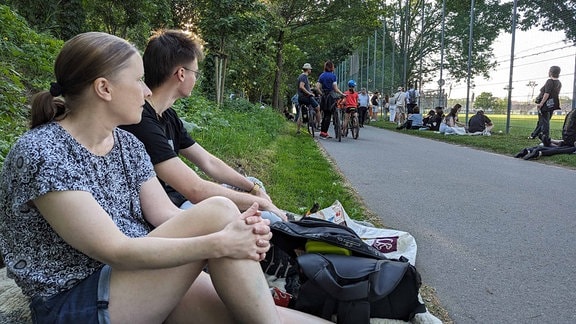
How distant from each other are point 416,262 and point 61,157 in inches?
97.0

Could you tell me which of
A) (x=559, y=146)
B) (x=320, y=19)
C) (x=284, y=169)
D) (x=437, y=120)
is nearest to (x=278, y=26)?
(x=320, y=19)

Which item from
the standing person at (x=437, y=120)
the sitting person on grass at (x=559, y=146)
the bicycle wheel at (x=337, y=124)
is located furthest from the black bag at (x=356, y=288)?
the standing person at (x=437, y=120)

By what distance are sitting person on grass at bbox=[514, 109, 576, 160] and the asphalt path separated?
0.53 m

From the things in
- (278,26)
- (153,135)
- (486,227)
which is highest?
(278,26)

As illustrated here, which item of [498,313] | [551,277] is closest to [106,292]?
[498,313]

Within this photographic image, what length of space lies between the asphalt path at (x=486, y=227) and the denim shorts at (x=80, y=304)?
1788 millimetres

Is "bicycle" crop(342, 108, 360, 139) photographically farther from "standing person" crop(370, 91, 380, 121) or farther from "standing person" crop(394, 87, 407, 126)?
"standing person" crop(370, 91, 380, 121)

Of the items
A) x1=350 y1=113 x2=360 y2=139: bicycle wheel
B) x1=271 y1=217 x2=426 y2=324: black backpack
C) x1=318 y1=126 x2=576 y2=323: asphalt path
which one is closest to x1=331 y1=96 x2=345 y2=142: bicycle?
x1=350 y1=113 x2=360 y2=139: bicycle wheel

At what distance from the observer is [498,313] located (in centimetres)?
256

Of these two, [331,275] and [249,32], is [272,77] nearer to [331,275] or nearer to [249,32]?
Answer: [249,32]

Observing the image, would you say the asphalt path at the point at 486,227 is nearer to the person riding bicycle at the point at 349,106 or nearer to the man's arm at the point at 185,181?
the man's arm at the point at 185,181

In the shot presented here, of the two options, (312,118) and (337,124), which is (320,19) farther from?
(337,124)

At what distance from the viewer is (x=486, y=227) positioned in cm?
412

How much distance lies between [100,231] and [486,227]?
347cm
